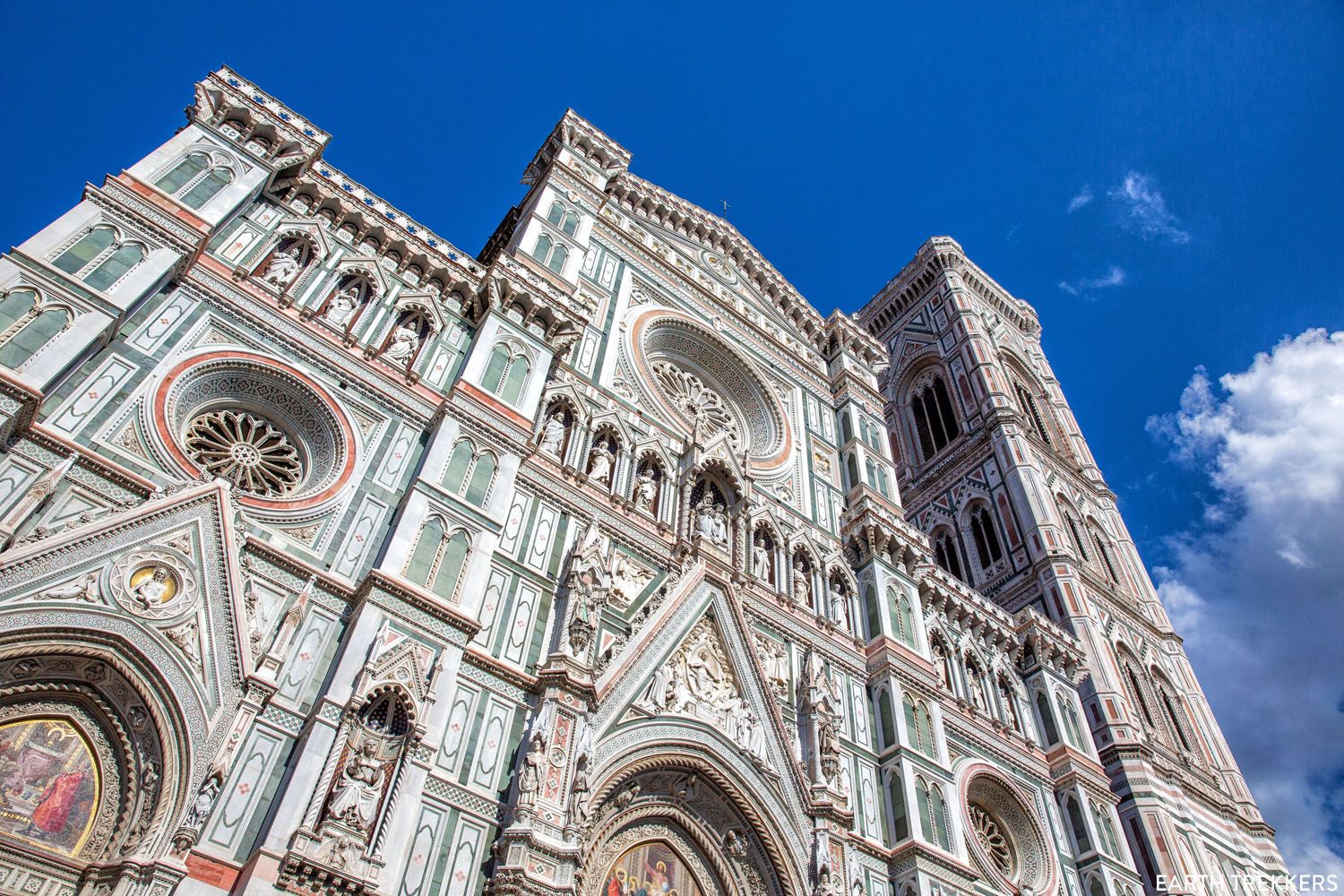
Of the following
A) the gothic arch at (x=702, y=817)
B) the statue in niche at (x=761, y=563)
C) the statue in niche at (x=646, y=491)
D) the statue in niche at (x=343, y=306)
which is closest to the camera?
the gothic arch at (x=702, y=817)

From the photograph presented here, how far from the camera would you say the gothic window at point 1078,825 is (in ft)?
53.2

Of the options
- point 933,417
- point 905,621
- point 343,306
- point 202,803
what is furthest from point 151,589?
point 933,417

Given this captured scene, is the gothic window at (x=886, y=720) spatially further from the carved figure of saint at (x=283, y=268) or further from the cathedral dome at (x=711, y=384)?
the carved figure of saint at (x=283, y=268)

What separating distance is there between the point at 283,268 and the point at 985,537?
22.5 metres

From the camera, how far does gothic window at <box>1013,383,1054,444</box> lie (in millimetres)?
32928

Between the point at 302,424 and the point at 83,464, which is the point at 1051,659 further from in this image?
the point at 83,464

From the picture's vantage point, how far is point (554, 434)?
1401cm

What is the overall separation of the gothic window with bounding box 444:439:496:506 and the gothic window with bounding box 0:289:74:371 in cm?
419

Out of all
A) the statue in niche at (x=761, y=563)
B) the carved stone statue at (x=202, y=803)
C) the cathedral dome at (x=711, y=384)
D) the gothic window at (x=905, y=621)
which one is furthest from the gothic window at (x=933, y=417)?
the carved stone statue at (x=202, y=803)

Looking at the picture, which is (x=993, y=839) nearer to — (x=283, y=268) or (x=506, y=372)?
(x=506, y=372)

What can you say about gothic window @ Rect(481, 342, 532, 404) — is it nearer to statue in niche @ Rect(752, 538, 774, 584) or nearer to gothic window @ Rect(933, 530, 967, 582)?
→ statue in niche @ Rect(752, 538, 774, 584)

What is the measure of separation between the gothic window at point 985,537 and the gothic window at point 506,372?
61.4ft

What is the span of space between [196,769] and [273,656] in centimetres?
121

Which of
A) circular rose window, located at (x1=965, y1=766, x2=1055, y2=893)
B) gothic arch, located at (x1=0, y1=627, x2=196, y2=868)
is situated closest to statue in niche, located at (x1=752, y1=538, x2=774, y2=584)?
circular rose window, located at (x1=965, y1=766, x2=1055, y2=893)
